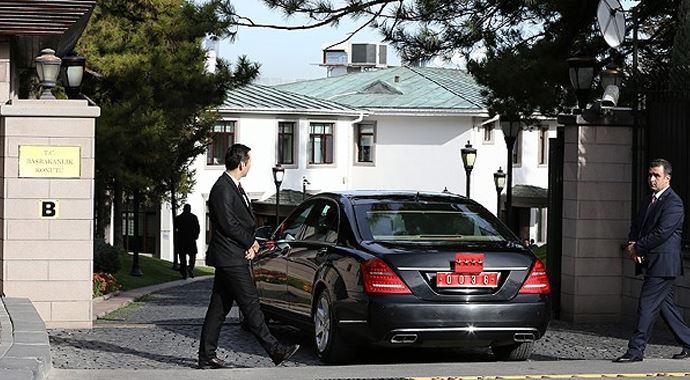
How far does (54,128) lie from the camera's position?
1423cm

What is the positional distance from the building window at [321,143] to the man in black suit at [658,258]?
45.6 metres

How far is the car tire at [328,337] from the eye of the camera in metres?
11.7

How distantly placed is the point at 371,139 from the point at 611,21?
144 ft

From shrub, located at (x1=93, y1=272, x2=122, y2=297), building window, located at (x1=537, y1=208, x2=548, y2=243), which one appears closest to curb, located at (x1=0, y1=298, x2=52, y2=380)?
shrub, located at (x1=93, y1=272, x2=122, y2=297)

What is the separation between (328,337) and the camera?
1179 centimetres

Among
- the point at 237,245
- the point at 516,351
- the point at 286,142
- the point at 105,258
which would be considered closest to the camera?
the point at 237,245

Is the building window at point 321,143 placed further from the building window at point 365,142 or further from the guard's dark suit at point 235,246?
the guard's dark suit at point 235,246

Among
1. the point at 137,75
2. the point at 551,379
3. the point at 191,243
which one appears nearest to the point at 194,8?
the point at 137,75

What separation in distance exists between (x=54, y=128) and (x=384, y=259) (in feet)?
15.1

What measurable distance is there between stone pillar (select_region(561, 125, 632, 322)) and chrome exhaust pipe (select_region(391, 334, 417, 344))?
464 cm

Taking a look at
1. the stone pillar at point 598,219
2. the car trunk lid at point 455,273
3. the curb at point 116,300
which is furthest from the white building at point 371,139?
the car trunk lid at point 455,273

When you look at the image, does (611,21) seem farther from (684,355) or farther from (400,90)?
(400,90)

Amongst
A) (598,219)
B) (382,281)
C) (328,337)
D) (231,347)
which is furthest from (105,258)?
(382,281)

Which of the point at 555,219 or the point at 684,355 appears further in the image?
the point at 555,219
